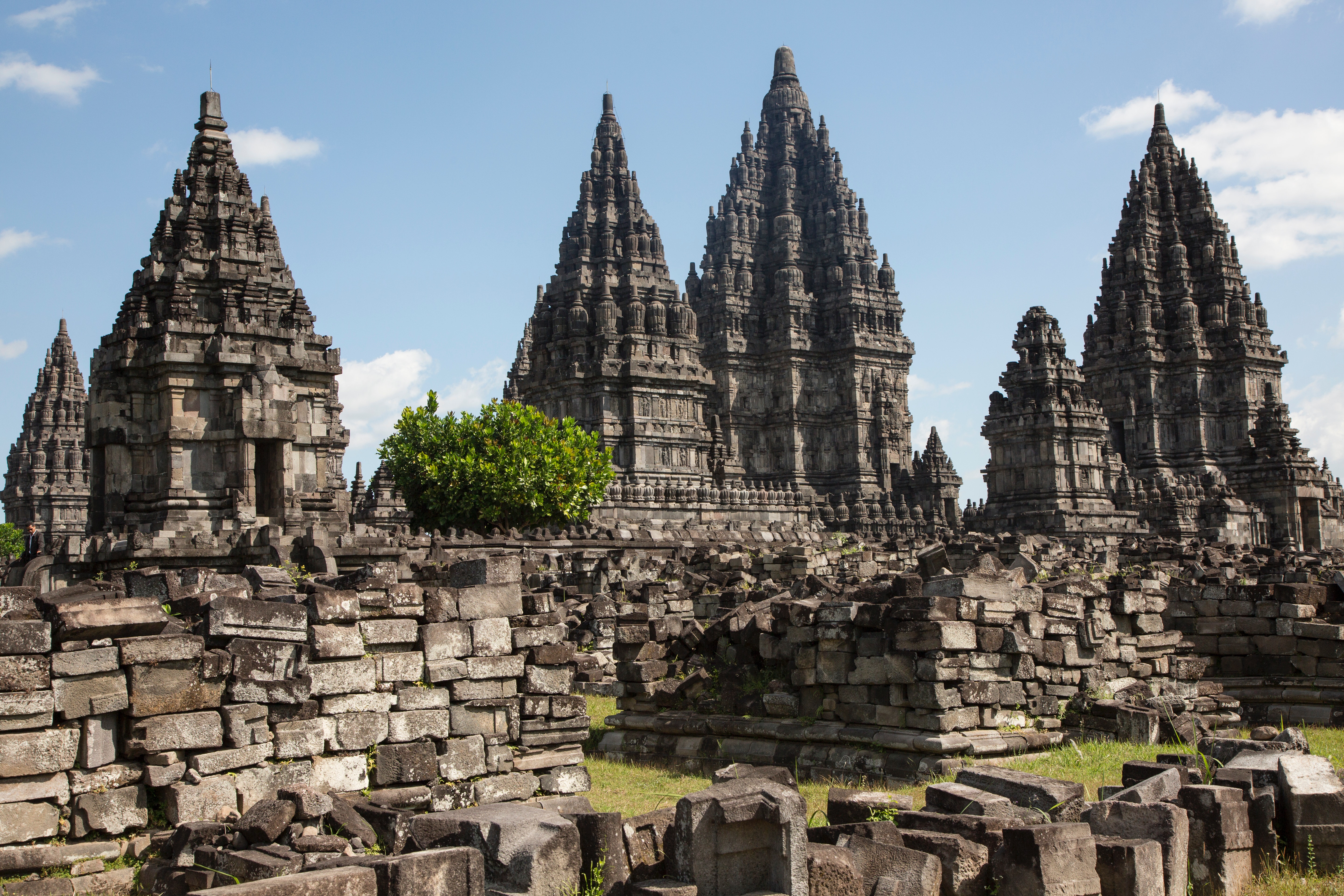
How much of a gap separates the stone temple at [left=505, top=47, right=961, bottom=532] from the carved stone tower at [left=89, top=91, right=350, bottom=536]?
12701 millimetres

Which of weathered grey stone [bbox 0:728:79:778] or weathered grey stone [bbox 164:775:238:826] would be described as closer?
weathered grey stone [bbox 0:728:79:778]

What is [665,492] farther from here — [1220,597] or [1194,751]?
[1194,751]

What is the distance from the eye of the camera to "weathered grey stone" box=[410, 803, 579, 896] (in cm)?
668

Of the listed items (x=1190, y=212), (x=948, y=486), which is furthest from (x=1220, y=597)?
(x=1190, y=212)

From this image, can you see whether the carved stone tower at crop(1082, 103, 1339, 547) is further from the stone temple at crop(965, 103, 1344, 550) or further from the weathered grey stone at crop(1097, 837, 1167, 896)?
the weathered grey stone at crop(1097, 837, 1167, 896)

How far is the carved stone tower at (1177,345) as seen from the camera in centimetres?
5409

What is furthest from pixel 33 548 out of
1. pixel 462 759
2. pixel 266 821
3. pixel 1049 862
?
pixel 1049 862

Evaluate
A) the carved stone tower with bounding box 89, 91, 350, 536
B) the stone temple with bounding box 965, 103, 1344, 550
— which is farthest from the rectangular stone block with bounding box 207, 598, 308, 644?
the stone temple with bounding box 965, 103, 1344, 550

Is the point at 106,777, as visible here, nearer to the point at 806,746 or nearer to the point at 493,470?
the point at 806,746

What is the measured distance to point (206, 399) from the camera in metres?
26.1

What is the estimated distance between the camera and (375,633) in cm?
935

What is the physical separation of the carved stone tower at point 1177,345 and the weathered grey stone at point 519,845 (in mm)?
48096

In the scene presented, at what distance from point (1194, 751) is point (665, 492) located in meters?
28.1

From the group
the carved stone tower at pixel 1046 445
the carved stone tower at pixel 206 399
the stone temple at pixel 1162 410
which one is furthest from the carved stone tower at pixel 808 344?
the carved stone tower at pixel 206 399
